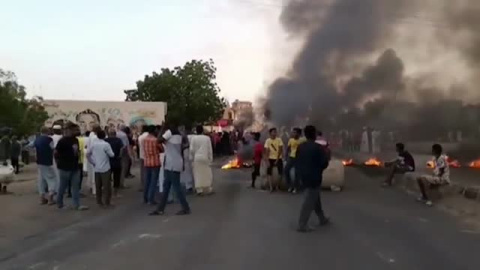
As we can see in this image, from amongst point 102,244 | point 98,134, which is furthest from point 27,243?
point 98,134

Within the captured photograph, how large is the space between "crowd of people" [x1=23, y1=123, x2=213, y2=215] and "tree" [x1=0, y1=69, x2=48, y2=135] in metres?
15.2

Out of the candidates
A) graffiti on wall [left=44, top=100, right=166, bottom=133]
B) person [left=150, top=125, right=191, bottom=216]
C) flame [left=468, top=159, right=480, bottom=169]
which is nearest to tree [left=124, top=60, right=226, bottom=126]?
graffiti on wall [left=44, top=100, right=166, bottom=133]

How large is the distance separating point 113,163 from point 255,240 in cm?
603

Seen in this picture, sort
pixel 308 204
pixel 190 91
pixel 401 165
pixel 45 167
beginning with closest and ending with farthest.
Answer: pixel 308 204, pixel 45 167, pixel 401 165, pixel 190 91

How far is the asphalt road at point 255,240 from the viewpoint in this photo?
24.9ft

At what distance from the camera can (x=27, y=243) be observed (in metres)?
9.26

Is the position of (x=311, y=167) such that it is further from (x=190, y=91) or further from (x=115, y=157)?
(x=190, y=91)

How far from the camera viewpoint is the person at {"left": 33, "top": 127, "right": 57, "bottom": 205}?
44.4 ft

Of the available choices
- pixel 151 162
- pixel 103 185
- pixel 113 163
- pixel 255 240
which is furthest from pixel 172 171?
pixel 255 240

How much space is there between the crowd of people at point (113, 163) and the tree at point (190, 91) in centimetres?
3221

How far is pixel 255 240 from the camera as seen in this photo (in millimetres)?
9000

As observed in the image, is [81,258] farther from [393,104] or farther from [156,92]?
[156,92]

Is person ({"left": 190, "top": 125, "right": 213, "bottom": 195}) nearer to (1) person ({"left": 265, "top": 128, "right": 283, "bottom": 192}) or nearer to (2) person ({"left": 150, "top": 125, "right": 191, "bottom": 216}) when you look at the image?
(1) person ({"left": 265, "top": 128, "right": 283, "bottom": 192})

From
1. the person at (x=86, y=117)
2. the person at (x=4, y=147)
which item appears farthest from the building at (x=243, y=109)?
the person at (x=4, y=147)
